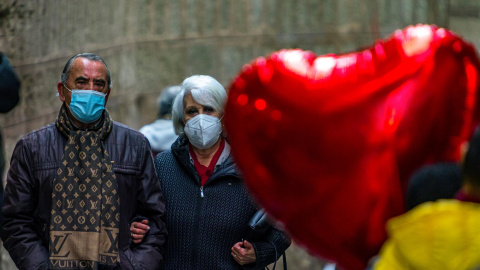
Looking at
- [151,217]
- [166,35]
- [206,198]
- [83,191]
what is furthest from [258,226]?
[166,35]

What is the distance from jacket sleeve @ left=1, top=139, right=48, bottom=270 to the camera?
4195 millimetres

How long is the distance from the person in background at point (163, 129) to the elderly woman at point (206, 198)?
1.41 meters

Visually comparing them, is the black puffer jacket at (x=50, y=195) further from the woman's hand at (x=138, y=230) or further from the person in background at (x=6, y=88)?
the person in background at (x=6, y=88)

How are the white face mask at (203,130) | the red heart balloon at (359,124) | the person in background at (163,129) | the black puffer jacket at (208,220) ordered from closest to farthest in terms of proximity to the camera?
the red heart balloon at (359,124) < the black puffer jacket at (208,220) < the white face mask at (203,130) < the person in background at (163,129)

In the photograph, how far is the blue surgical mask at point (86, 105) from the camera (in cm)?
433

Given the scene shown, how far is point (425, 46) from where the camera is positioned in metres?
2.84

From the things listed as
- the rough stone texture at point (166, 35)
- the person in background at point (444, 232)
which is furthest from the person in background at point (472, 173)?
the rough stone texture at point (166, 35)

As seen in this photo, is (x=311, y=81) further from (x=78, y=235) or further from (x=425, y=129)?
(x=78, y=235)

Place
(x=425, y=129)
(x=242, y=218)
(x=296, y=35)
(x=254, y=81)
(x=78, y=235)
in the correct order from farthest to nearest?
(x=296, y=35), (x=242, y=218), (x=78, y=235), (x=254, y=81), (x=425, y=129)

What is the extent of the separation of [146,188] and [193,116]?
47 cm

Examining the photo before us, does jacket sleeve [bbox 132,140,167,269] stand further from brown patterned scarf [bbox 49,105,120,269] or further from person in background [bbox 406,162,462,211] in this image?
person in background [bbox 406,162,462,211]

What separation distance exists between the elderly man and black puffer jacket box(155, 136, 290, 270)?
0.34ft

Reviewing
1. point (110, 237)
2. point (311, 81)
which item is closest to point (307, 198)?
point (311, 81)

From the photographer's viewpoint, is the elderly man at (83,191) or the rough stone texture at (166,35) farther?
the rough stone texture at (166,35)
